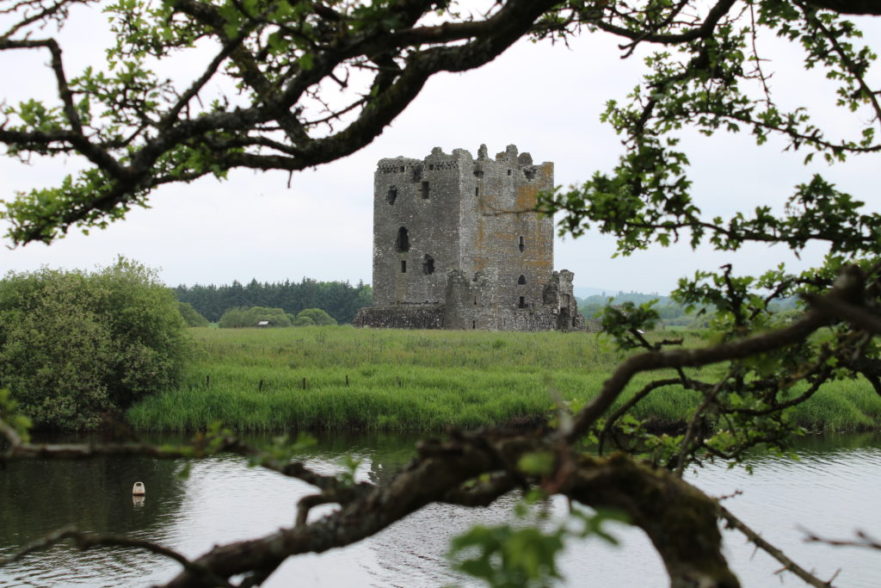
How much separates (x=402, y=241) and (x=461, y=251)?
3.31 m

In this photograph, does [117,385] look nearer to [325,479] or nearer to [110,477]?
[110,477]

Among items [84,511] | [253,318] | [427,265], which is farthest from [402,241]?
[253,318]

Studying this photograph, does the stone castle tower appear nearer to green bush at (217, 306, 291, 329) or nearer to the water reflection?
the water reflection

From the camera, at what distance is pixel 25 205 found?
4.25 metres

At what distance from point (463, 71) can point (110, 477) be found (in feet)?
51.6

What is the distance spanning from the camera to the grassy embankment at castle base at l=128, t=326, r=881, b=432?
70.0 ft

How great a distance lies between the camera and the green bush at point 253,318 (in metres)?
88.8

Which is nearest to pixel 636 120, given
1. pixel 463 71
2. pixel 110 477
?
pixel 463 71

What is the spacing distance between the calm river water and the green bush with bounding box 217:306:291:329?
69886 mm

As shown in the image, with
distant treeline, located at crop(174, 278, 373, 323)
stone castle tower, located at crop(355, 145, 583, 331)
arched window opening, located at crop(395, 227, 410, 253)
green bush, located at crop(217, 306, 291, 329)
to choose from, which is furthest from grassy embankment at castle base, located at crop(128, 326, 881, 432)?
distant treeline, located at crop(174, 278, 373, 323)

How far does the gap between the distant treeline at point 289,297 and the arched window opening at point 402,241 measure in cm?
5947

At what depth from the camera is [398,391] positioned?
22734 mm

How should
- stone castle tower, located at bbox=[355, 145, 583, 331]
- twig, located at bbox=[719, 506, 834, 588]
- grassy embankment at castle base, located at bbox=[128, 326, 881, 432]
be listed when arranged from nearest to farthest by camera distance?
twig, located at bbox=[719, 506, 834, 588] < grassy embankment at castle base, located at bbox=[128, 326, 881, 432] < stone castle tower, located at bbox=[355, 145, 583, 331]

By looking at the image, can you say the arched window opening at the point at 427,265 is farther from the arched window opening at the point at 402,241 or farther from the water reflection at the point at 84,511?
the water reflection at the point at 84,511
